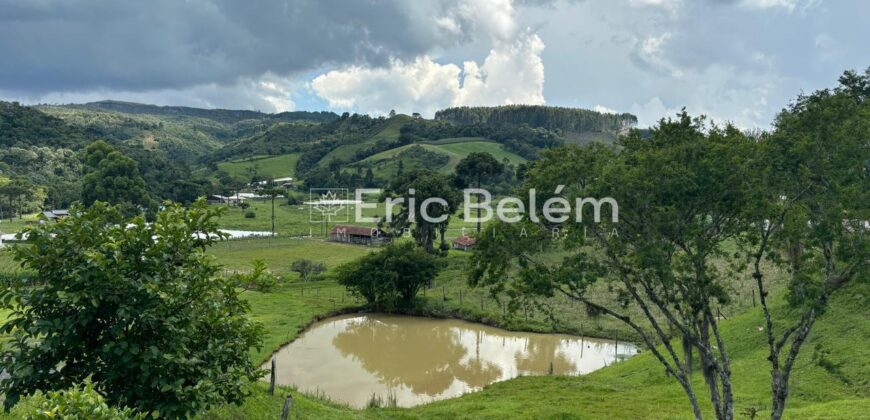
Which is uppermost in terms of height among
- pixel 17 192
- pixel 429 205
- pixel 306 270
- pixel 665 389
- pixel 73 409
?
pixel 17 192

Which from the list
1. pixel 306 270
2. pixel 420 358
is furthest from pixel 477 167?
pixel 420 358

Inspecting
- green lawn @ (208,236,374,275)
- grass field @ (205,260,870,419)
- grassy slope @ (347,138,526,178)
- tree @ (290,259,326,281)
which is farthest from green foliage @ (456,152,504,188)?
grassy slope @ (347,138,526,178)

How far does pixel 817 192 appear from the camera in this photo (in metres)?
11.2

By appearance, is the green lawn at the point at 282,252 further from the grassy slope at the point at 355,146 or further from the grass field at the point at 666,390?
the grassy slope at the point at 355,146

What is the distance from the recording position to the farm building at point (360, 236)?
75750 millimetres

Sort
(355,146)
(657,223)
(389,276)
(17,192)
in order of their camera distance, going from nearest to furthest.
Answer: (657,223), (389,276), (17,192), (355,146)

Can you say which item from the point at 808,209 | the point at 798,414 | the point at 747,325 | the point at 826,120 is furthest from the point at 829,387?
the point at 826,120

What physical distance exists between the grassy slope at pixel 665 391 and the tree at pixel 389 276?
1773 centimetres

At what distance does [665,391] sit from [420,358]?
49.3 feet

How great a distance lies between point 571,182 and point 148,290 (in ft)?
32.0

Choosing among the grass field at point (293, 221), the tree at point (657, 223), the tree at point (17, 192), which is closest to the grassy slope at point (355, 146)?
the grass field at point (293, 221)

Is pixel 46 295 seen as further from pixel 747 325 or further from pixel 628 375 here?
pixel 747 325

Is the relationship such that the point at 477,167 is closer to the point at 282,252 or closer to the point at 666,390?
the point at 282,252

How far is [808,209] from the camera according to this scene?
36.4 feet
